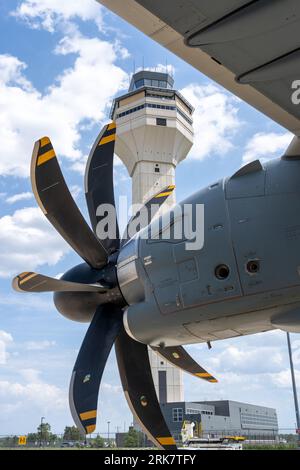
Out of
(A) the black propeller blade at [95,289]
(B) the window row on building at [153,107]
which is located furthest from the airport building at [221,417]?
(B) the window row on building at [153,107]

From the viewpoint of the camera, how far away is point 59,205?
33.9 feet

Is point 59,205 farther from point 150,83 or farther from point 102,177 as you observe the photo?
point 150,83

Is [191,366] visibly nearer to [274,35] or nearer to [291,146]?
[291,146]

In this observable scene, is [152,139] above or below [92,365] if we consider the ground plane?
above

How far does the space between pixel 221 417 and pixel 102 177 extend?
56.5 metres

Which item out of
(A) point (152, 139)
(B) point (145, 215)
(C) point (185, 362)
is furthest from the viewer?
(A) point (152, 139)

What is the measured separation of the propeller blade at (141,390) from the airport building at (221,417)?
32.7 metres

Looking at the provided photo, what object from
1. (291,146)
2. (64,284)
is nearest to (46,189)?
(64,284)

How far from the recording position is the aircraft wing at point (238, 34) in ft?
12.8

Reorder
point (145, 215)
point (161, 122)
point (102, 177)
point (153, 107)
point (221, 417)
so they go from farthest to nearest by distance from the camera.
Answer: point (221, 417), point (153, 107), point (161, 122), point (145, 215), point (102, 177)

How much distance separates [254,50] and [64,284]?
6.92 metres

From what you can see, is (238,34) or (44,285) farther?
(44,285)

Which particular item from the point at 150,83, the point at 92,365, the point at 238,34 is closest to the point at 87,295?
the point at 92,365

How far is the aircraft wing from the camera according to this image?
12.8 ft
